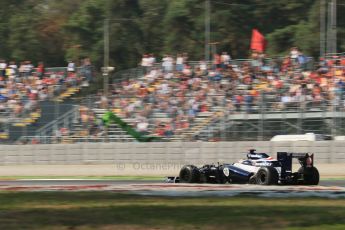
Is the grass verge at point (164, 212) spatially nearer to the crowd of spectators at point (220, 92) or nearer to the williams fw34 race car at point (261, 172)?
the williams fw34 race car at point (261, 172)

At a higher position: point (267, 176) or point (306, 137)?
point (306, 137)

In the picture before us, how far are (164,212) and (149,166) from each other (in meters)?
15.2

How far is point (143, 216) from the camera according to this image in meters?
10.5

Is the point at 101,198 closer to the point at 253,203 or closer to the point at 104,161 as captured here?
the point at 253,203

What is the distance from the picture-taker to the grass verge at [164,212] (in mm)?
9641

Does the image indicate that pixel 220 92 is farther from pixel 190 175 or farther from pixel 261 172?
pixel 261 172

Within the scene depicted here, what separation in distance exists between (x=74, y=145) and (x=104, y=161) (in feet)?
4.36

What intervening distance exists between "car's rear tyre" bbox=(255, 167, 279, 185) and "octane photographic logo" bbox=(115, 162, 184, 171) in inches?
375

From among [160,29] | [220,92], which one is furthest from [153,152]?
[160,29]

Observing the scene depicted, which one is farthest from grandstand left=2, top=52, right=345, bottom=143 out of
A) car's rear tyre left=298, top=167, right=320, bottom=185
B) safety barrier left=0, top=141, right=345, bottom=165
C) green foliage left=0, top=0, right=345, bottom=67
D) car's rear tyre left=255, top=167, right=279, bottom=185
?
green foliage left=0, top=0, right=345, bottom=67

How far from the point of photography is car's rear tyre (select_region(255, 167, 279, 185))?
1602 cm

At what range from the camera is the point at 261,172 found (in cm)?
1623

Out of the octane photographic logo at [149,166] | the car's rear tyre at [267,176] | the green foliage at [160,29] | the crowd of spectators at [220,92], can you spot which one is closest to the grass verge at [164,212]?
the car's rear tyre at [267,176]

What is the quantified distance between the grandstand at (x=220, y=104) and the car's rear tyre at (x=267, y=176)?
28.0 feet
